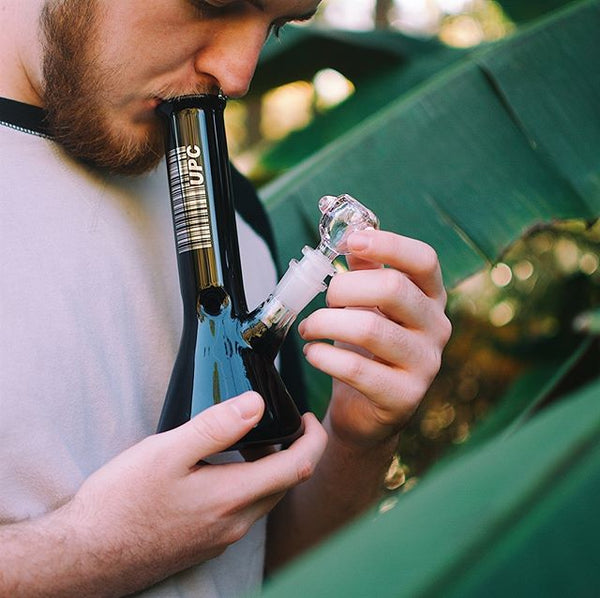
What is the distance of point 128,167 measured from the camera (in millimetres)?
954

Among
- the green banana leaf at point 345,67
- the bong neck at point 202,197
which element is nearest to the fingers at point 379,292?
the bong neck at point 202,197

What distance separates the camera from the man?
2.51 feet

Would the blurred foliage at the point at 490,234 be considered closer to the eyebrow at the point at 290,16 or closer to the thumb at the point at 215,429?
the thumb at the point at 215,429

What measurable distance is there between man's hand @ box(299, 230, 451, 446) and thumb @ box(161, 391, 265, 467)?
112 millimetres

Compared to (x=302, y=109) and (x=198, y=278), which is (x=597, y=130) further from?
(x=302, y=109)

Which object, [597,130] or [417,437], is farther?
[417,437]

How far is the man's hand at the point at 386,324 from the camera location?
2.68 feet

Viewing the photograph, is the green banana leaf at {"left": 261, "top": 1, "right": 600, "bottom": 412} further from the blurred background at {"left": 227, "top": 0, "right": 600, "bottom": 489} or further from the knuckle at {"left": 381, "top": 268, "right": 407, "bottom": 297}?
the knuckle at {"left": 381, "top": 268, "right": 407, "bottom": 297}

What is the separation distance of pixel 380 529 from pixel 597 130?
1.41 meters

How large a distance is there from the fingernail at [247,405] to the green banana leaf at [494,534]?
16.8 inches

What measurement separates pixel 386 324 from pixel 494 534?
557 mm

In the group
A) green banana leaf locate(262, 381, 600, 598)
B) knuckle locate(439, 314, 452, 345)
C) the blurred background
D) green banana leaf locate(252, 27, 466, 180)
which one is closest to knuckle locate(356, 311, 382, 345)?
knuckle locate(439, 314, 452, 345)

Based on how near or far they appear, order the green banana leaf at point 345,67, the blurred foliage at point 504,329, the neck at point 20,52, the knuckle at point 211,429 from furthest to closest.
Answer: the blurred foliage at point 504,329
the green banana leaf at point 345,67
the neck at point 20,52
the knuckle at point 211,429

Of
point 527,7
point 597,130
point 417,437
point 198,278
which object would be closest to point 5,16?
point 198,278
